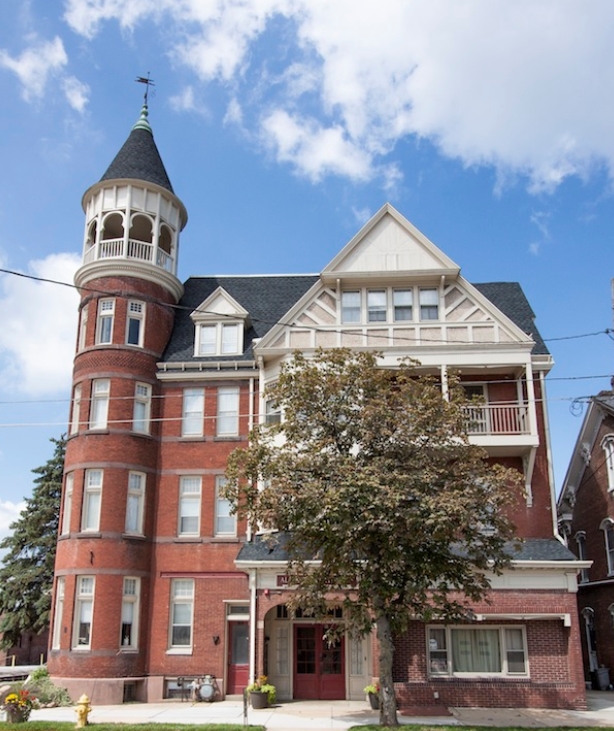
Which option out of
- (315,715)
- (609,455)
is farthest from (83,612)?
(609,455)

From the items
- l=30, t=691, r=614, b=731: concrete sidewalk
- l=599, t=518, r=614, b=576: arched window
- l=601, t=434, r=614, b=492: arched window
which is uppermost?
l=601, t=434, r=614, b=492: arched window

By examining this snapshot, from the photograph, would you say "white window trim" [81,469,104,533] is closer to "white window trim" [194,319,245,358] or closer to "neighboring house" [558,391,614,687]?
"white window trim" [194,319,245,358]

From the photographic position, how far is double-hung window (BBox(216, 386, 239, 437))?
2750 centimetres

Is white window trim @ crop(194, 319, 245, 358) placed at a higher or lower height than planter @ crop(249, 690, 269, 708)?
higher

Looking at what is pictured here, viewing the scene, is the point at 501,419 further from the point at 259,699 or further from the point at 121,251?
the point at 121,251

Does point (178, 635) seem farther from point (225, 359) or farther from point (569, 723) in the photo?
point (569, 723)

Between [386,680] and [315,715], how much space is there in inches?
170

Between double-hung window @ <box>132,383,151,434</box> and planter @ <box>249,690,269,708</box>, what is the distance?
9.84 metres

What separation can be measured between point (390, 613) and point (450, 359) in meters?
10.5

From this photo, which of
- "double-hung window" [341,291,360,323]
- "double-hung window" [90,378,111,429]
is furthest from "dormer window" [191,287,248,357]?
"double-hung window" [341,291,360,323]

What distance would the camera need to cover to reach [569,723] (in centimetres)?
1830

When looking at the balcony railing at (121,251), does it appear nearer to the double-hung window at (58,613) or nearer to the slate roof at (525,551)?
the slate roof at (525,551)

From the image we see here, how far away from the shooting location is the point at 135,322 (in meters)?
28.2

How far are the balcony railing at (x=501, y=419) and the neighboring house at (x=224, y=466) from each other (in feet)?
0.23
